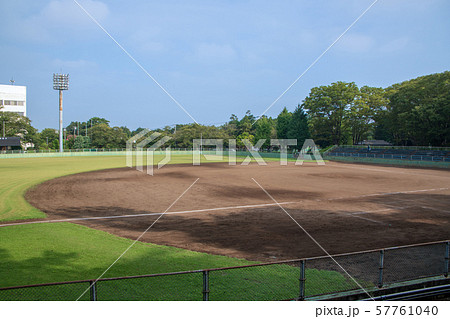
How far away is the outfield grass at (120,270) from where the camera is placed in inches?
278

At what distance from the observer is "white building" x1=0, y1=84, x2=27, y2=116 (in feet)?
330

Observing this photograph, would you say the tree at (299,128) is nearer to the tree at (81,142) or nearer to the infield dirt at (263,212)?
the infield dirt at (263,212)

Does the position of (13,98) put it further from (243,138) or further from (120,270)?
(120,270)

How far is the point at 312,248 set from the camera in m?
11.0

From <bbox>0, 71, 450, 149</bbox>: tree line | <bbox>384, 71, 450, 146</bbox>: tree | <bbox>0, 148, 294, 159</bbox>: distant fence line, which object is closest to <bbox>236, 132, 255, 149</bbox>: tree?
<bbox>0, 71, 450, 149</bbox>: tree line

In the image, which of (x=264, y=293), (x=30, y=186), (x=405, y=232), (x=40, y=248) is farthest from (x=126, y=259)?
(x=30, y=186)

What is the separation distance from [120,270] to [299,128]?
7387 centimetres

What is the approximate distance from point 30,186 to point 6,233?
14718 millimetres

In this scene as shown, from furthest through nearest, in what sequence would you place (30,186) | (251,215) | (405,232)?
(30,186)
(251,215)
(405,232)

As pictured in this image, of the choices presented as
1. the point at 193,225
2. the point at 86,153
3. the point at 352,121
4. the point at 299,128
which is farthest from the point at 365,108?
the point at 86,153

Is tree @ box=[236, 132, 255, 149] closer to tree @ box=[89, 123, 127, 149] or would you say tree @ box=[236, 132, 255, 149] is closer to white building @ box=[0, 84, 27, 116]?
tree @ box=[89, 123, 127, 149]

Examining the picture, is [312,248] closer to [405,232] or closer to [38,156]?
[405,232]

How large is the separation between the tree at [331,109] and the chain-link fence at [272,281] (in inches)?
2576

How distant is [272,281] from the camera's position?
793 centimetres
